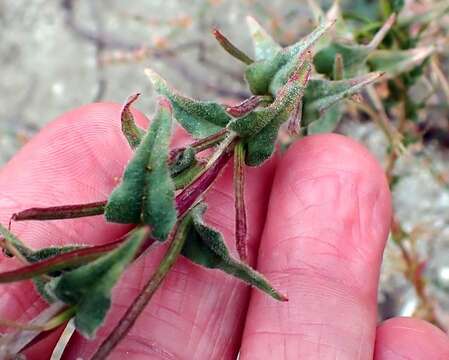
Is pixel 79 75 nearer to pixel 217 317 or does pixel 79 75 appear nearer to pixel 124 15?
pixel 124 15

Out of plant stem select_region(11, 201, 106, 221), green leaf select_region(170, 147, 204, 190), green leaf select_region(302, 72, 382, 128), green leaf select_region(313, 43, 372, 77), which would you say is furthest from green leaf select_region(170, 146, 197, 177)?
green leaf select_region(313, 43, 372, 77)

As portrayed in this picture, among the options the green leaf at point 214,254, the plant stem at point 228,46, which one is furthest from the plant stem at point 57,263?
the plant stem at point 228,46

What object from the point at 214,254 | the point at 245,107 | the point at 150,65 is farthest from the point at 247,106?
the point at 150,65

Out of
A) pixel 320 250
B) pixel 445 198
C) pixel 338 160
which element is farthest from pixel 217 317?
pixel 445 198

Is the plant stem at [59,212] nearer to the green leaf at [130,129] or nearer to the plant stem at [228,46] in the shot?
the green leaf at [130,129]

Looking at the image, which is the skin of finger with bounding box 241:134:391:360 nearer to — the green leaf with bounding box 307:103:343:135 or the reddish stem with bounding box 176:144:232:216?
the green leaf with bounding box 307:103:343:135
